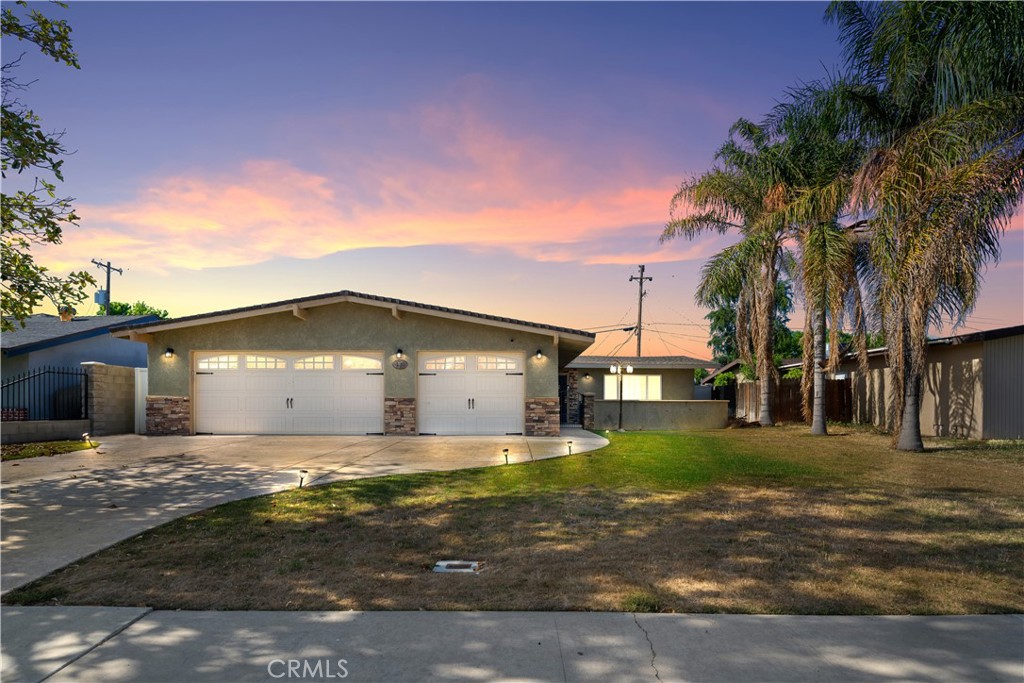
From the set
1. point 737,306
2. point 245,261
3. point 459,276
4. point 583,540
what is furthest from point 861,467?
point 245,261

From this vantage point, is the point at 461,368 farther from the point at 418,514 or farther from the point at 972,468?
the point at 972,468

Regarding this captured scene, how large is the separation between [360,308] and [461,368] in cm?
329

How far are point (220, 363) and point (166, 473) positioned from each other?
7529 millimetres

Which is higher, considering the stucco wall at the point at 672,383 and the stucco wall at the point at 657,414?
the stucco wall at the point at 672,383

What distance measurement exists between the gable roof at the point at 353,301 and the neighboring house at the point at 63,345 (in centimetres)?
524

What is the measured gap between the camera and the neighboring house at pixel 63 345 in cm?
1847

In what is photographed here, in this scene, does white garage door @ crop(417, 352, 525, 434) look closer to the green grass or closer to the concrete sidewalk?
the green grass

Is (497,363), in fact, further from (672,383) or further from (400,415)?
(672,383)

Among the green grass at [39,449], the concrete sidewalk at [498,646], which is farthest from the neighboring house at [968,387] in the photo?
the green grass at [39,449]

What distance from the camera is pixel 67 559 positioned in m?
4.83
